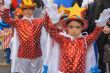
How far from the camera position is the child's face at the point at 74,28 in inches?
193

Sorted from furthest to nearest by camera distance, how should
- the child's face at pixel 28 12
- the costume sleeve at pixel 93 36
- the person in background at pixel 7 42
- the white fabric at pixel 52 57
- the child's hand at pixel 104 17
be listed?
the person in background at pixel 7 42 < the child's face at pixel 28 12 < the white fabric at pixel 52 57 < the costume sleeve at pixel 93 36 < the child's hand at pixel 104 17

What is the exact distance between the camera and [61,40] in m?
5.00

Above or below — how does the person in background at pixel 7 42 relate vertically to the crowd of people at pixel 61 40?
below

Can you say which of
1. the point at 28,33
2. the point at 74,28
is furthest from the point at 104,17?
the point at 28,33

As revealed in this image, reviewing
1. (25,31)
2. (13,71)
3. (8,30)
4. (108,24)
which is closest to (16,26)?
(25,31)

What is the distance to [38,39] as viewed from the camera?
250 inches

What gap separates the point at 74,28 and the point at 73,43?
194 mm

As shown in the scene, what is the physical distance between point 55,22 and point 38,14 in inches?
91.4

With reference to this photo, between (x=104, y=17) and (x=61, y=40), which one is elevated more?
(x=104, y=17)

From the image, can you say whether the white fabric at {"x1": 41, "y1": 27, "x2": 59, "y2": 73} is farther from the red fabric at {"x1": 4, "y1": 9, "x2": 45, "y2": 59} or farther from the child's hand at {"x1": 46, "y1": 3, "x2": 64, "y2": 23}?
the red fabric at {"x1": 4, "y1": 9, "x2": 45, "y2": 59}

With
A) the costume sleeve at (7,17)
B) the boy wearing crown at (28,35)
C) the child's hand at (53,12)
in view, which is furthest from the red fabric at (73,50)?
the boy wearing crown at (28,35)

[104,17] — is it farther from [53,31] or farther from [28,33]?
[28,33]

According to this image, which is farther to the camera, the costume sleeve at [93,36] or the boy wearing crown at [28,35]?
the boy wearing crown at [28,35]

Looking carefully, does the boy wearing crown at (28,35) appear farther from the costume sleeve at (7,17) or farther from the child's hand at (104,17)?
the child's hand at (104,17)
